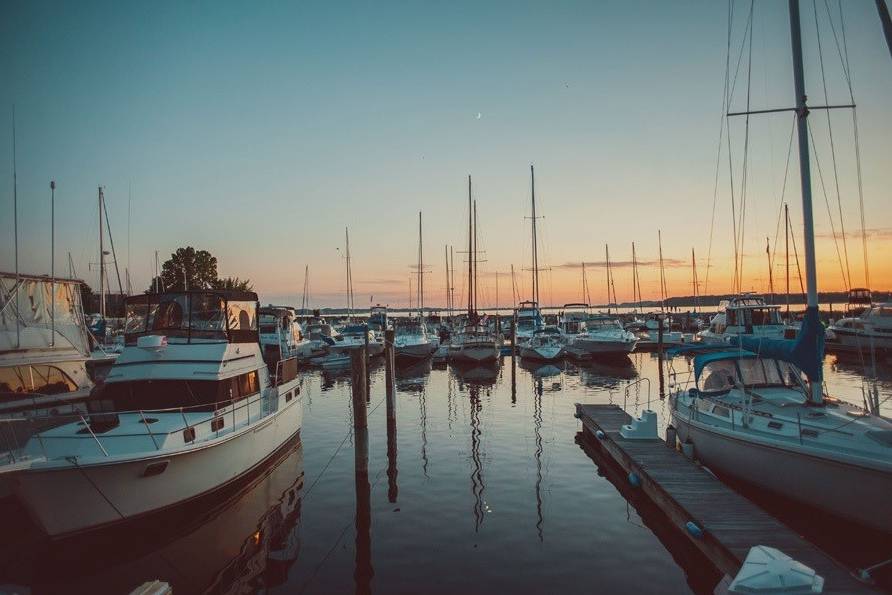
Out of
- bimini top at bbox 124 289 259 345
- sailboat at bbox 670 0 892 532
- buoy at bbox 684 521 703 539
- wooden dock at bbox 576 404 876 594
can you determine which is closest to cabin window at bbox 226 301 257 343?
bimini top at bbox 124 289 259 345

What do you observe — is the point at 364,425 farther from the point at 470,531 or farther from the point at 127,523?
the point at 127,523

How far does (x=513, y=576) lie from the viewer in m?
9.04

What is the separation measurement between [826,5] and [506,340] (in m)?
53.2

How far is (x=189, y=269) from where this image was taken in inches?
2454

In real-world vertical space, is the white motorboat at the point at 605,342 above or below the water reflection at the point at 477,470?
above

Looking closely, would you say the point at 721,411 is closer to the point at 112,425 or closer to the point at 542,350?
the point at 112,425

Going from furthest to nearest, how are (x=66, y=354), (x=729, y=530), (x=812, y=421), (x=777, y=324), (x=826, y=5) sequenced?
(x=777, y=324), (x=66, y=354), (x=826, y=5), (x=812, y=421), (x=729, y=530)

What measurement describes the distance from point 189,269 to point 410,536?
195 feet

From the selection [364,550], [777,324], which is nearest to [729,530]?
[364,550]

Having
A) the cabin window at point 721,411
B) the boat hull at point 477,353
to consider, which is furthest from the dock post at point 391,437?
the boat hull at point 477,353

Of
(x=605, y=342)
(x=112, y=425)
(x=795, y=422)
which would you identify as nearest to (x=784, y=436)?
(x=795, y=422)

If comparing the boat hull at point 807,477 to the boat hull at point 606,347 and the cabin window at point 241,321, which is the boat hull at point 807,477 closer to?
the cabin window at point 241,321

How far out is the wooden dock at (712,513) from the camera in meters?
7.93

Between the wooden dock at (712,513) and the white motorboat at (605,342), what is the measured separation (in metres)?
26.6
